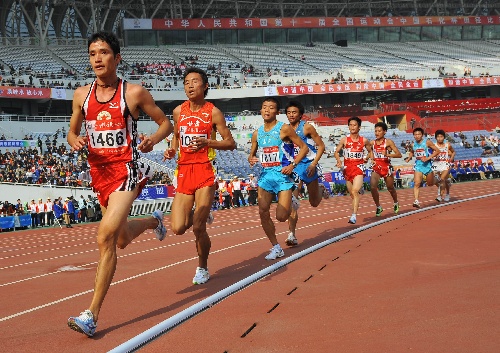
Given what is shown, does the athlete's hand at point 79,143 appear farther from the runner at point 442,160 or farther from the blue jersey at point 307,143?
the runner at point 442,160

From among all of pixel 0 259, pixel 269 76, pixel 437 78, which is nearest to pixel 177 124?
pixel 0 259

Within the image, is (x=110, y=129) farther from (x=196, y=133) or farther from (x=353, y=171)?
(x=353, y=171)

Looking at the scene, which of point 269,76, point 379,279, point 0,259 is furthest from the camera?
point 269,76

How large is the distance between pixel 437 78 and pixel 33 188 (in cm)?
4315

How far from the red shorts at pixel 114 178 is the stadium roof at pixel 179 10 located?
56.8m

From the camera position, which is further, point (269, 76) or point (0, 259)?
point (269, 76)

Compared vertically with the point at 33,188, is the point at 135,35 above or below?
above

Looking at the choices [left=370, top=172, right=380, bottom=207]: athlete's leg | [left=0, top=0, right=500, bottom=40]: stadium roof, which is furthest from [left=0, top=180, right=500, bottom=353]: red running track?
[left=0, top=0, right=500, bottom=40]: stadium roof

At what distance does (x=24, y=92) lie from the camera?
47.2 m

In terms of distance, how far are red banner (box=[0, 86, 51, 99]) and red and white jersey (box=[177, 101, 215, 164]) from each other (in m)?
41.6

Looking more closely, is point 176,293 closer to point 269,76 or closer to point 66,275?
point 66,275

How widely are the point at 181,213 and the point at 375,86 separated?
55.3 metres

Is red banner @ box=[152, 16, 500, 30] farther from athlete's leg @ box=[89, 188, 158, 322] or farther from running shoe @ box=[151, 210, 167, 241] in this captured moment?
athlete's leg @ box=[89, 188, 158, 322]

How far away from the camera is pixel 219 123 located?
7.85 meters
